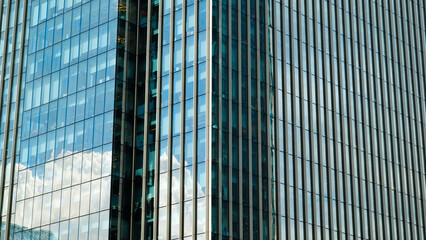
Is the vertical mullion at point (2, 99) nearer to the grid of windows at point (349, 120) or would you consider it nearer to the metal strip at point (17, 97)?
the metal strip at point (17, 97)

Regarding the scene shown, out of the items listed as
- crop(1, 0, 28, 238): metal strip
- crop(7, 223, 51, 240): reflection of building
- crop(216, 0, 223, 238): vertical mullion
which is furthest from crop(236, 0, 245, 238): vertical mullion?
crop(1, 0, 28, 238): metal strip

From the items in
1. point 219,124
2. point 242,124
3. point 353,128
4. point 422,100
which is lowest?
point 219,124

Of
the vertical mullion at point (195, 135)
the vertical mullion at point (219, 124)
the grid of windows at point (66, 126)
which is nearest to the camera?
the vertical mullion at point (219, 124)

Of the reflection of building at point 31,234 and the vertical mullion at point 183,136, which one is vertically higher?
the vertical mullion at point 183,136

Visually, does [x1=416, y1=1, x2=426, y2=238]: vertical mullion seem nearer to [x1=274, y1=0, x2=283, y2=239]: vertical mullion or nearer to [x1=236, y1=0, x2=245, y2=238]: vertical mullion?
[x1=274, y1=0, x2=283, y2=239]: vertical mullion

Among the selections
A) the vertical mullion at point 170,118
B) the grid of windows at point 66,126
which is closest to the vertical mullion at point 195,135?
the vertical mullion at point 170,118

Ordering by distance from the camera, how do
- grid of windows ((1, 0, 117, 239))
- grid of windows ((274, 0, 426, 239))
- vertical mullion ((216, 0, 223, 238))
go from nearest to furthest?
vertical mullion ((216, 0, 223, 238)) < grid of windows ((1, 0, 117, 239)) < grid of windows ((274, 0, 426, 239))

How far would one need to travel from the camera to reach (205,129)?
194ft

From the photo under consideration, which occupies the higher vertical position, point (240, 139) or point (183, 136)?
point (183, 136)

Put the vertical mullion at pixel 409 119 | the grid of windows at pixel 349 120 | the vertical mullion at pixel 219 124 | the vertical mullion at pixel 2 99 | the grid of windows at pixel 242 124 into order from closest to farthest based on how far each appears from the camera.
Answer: the vertical mullion at pixel 219 124
the grid of windows at pixel 242 124
the grid of windows at pixel 349 120
the vertical mullion at pixel 409 119
the vertical mullion at pixel 2 99

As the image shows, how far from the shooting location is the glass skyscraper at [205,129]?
2354 inches

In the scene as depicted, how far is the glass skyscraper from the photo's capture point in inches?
2354

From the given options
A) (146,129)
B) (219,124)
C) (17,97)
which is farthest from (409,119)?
(17,97)

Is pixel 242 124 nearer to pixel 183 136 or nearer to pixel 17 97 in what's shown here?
pixel 183 136
